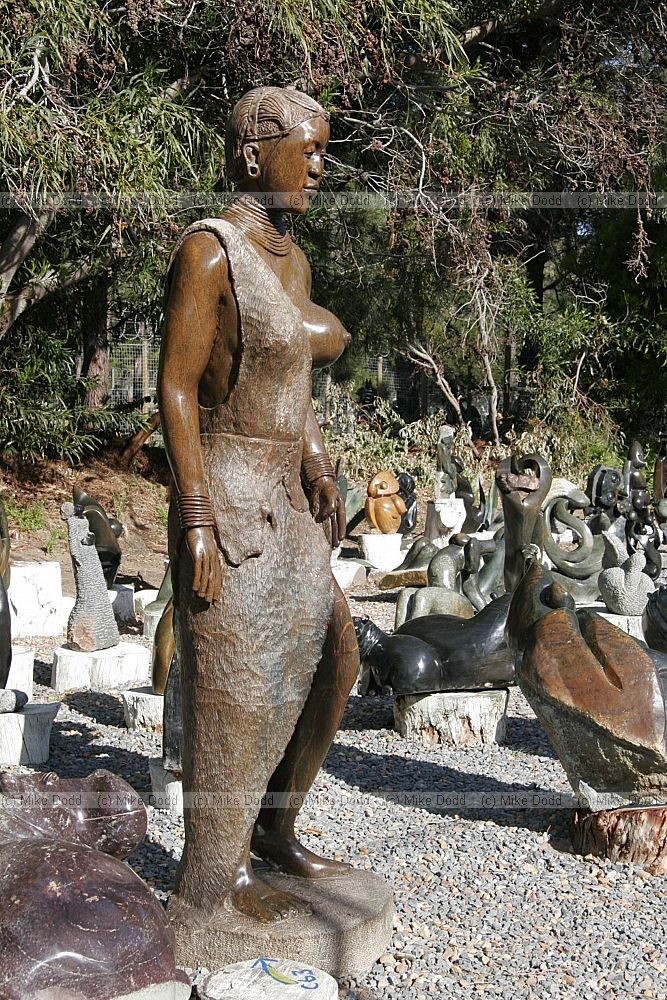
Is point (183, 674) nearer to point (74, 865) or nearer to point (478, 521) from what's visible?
point (74, 865)

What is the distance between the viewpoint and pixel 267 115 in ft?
8.69

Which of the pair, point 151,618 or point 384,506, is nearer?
point 151,618

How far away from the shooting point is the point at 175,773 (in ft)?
13.9

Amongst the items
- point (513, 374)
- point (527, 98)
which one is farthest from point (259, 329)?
point (513, 374)

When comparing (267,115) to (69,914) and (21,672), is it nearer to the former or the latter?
(69,914)

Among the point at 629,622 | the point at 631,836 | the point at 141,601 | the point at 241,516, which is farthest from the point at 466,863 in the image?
the point at 141,601

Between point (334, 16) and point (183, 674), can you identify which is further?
point (334, 16)

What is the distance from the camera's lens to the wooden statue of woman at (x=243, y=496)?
263cm

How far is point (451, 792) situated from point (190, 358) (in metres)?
2.60

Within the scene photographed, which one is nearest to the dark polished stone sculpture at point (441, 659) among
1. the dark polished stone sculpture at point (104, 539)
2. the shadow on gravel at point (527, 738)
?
the shadow on gravel at point (527, 738)

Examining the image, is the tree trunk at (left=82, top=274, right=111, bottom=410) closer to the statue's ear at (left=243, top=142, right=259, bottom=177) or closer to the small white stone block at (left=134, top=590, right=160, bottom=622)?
the small white stone block at (left=134, top=590, right=160, bottom=622)

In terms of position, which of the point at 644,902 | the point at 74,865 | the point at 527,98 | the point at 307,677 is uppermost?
the point at 527,98

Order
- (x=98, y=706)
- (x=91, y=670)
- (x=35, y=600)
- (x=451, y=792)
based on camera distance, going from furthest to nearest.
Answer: (x=35, y=600), (x=91, y=670), (x=98, y=706), (x=451, y=792)

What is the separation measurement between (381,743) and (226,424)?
2846 mm
